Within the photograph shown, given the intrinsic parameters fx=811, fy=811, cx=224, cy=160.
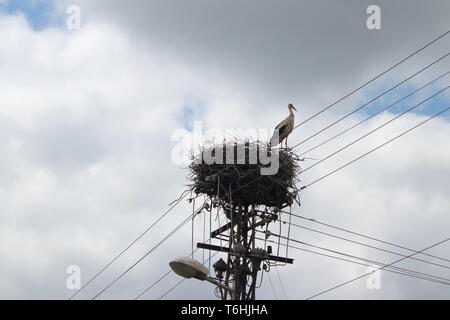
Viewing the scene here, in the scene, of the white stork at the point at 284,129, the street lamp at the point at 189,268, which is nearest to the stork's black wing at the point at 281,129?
the white stork at the point at 284,129

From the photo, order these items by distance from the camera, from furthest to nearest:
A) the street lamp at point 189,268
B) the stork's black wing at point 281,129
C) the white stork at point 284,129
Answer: the stork's black wing at point 281,129
the white stork at point 284,129
the street lamp at point 189,268

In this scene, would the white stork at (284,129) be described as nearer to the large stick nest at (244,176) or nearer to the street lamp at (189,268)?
the large stick nest at (244,176)

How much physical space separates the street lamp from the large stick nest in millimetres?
2229

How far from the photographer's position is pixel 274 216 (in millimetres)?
14648

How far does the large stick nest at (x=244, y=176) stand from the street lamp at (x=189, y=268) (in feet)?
7.31

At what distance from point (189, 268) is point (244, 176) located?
292 centimetres

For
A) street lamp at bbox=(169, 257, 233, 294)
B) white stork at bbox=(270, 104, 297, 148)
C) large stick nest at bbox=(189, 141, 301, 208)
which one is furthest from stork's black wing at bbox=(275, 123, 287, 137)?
street lamp at bbox=(169, 257, 233, 294)

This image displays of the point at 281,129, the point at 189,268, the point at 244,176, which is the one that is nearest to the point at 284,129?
the point at 281,129

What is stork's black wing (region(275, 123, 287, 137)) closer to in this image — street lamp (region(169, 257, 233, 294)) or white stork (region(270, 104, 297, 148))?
white stork (region(270, 104, 297, 148))

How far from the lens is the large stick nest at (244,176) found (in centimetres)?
1465

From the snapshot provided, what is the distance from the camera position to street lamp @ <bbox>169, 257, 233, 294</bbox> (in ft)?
39.7

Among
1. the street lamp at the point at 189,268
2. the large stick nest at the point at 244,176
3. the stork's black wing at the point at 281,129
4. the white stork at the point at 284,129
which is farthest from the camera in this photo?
the stork's black wing at the point at 281,129
